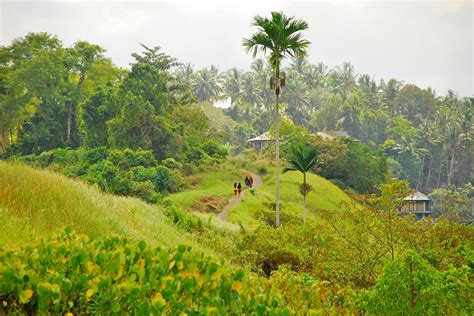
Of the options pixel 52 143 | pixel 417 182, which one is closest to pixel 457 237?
pixel 52 143

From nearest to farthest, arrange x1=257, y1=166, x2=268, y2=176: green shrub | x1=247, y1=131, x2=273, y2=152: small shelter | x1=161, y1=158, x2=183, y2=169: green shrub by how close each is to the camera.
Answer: x1=161, y1=158, x2=183, y2=169: green shrub, x1=257, y1=166, x2=268, y2=176: green shrub, x1=247, y1=131, x2=273, y2=152: small shelter

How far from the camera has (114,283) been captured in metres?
4.10

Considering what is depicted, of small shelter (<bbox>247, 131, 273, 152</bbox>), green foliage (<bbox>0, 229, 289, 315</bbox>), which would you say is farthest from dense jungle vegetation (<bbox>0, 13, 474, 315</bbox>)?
small shelter (<bbox>247, 131, 273, 152</bbox>)

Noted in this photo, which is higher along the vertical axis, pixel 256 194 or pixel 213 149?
pixel 213 149

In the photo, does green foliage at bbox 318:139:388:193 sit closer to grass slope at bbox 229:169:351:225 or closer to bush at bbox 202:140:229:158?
grass slope at bbox 229:169:351:225

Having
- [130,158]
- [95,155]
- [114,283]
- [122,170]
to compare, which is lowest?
[114,283]

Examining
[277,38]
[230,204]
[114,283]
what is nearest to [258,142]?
[230,204]

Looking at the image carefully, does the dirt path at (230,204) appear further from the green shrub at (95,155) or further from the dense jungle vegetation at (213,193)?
the green shrub at (95,155)

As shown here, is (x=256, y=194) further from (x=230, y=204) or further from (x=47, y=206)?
(x=47, y=206)

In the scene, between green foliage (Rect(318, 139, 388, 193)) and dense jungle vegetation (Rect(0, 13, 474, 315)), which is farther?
green foliage (Rect(318, 139, 388, 193))

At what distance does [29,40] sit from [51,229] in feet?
165

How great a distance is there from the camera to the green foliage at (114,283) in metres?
3.71

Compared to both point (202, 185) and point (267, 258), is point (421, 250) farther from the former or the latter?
point (202, 185)

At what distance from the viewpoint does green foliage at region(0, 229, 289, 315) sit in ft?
12.2
